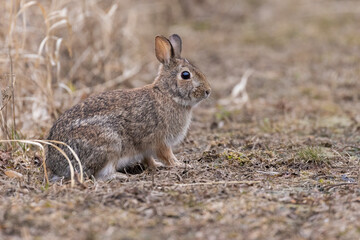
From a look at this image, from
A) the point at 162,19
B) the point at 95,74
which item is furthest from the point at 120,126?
the point at 162,19

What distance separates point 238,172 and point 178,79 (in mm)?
1247

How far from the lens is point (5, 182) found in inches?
193

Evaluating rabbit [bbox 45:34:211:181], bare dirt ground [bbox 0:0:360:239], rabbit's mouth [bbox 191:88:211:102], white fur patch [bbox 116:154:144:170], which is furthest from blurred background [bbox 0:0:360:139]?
white fur patch [bbox 116:154:144:170]

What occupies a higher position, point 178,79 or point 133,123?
point 178,79

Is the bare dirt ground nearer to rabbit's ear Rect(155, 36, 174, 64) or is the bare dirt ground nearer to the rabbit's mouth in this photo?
the rabbit's mouth

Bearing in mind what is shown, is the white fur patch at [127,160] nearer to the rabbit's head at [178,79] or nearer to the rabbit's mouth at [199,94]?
the rabbit's head at [178,79]

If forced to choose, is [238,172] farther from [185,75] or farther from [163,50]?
[163,50]

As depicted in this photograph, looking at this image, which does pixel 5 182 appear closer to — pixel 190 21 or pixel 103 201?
pixel 103 201

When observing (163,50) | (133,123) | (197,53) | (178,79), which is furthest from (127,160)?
(197,53)

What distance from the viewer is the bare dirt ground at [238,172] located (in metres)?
3.84

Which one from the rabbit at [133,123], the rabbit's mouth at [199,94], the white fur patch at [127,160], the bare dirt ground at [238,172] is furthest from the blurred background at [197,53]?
the white fur patch at [127,160]

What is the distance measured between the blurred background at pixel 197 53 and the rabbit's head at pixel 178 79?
0.91 metres

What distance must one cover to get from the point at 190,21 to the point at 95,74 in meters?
6.46

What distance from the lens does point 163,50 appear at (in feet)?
19.6
